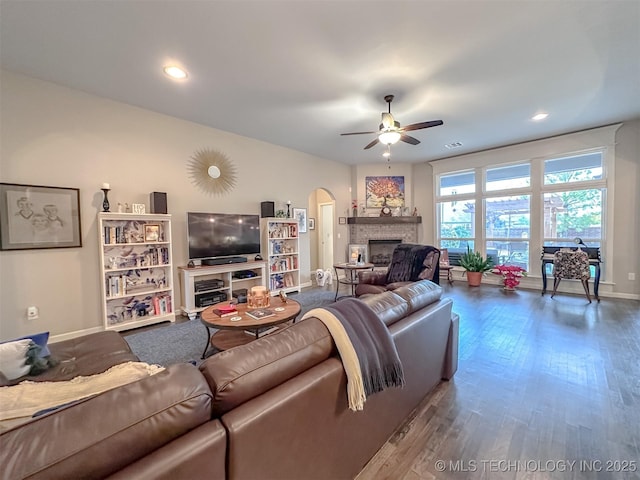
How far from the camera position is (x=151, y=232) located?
3723 mm

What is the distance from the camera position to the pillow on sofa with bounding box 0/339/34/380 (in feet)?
4.74

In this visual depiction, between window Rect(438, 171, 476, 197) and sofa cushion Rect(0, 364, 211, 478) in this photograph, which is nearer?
sofa cushion Rect(0, 364, 211, 478)

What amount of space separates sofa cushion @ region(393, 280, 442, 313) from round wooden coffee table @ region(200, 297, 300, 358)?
1.13 m

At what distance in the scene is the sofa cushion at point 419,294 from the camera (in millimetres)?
1856

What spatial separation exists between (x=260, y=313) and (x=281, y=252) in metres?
2.87

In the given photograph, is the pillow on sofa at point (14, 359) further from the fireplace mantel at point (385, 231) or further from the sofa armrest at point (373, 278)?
the fireplace mantel at point (385, 231)

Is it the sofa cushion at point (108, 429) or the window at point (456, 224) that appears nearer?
the sofa cushion at point (108, 429)

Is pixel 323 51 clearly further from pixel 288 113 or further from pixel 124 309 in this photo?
pixel 124 309

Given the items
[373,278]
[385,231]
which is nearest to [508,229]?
[385,231]

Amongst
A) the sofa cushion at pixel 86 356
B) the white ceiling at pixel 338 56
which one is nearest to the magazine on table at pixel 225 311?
the sofa cushion at pixel 86 356

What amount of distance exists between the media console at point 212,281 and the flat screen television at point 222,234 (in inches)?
9.0

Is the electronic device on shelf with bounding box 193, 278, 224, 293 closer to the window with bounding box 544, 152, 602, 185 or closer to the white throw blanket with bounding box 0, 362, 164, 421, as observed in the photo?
the white throw blanket with bounding box 0, 362, 164, 421

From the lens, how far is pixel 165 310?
382cm

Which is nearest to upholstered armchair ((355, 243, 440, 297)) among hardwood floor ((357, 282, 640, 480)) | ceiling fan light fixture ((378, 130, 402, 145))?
hardwood floor ((357, 282, 640, 480))
